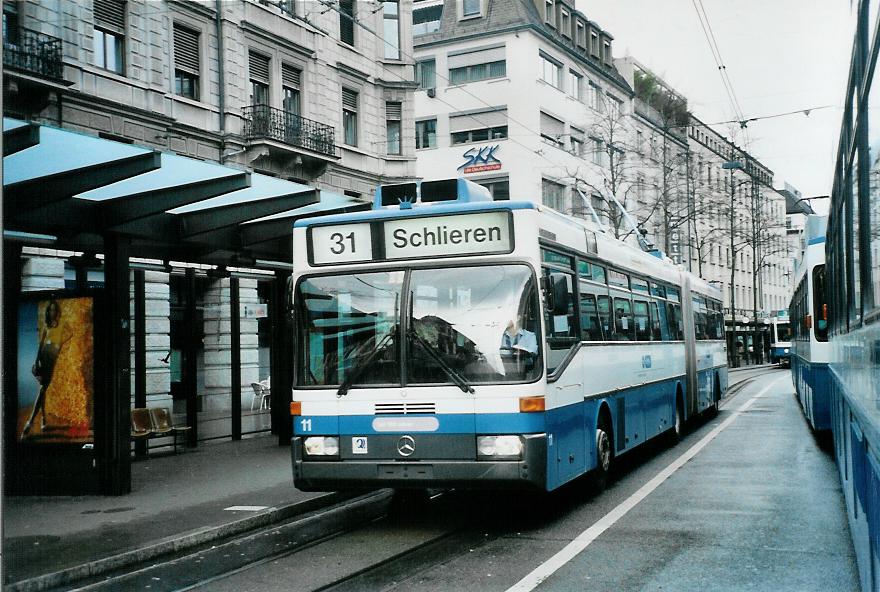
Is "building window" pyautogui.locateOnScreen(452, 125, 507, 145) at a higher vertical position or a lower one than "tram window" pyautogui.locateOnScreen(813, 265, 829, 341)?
higher

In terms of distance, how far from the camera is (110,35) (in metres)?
21.5

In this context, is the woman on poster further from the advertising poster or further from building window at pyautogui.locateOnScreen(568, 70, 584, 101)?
building window at pyautogui.locateOnScreen(568, 70, 584, 101)

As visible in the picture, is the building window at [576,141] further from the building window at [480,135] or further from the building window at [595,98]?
the building window at [480,135]

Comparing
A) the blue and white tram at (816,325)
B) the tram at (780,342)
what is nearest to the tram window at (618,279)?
the blue and white tram at (816,325)

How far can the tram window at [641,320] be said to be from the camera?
13.3m

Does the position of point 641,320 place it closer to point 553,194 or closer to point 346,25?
point 346,25

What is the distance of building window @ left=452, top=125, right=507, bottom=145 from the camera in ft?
159

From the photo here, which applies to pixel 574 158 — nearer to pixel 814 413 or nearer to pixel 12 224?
pixel 814 413

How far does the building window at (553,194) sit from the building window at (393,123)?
16.6m

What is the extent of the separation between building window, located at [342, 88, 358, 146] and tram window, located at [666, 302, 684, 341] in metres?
15.2

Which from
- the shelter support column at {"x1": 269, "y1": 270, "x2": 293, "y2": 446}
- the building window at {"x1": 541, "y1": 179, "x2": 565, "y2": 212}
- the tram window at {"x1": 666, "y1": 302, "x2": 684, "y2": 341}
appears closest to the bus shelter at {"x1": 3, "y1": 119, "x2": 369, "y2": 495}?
the shelter support column at {"x1": 269, "y1": 270, "x2": 293, "y2": 446}

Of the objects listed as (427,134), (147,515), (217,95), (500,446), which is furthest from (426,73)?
(500,446)

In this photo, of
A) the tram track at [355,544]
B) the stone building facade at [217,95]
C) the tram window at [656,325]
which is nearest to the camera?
the tram track at [355,544]

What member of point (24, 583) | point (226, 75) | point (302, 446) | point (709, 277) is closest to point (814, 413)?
point (302, 446)
